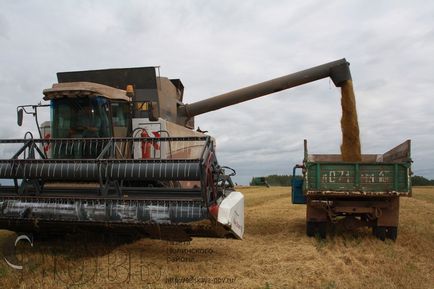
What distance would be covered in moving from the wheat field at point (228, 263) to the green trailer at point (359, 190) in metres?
0.34

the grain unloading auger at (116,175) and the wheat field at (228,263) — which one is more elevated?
the grain unloading auger at (116,175)

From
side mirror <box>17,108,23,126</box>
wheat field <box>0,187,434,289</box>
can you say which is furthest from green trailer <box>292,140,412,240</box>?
side mirror <box>17,108,23,126</box>

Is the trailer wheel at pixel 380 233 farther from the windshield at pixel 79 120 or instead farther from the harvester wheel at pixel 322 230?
the windshield at pixel 79 120

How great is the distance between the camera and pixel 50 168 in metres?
5.83

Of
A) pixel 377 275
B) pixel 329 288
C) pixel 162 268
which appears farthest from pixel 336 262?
pixel 162 268

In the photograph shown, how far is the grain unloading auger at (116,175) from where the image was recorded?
536 cm

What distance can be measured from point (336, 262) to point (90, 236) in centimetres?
341

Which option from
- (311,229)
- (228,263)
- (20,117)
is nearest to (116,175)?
(228,263)

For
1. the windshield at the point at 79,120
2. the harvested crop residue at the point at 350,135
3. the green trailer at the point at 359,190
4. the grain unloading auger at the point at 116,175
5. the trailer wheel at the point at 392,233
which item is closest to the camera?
the grain unloading auger at the point at 116,175

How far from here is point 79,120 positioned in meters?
7.12

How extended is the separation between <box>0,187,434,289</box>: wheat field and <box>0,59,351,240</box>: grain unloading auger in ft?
1.36

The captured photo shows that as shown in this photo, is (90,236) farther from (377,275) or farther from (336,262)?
(377,275)

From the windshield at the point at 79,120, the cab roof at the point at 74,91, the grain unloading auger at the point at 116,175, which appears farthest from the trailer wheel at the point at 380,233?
the cab roof at the point at 74,91

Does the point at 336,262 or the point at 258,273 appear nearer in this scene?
the point at 258,273
